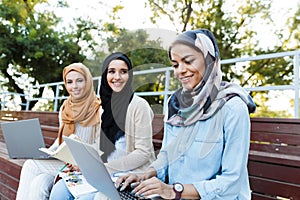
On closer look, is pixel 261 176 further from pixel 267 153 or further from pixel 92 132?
pixel 92 132

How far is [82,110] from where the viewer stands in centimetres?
166

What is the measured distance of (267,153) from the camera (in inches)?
53.7

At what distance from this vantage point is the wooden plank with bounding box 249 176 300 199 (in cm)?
114

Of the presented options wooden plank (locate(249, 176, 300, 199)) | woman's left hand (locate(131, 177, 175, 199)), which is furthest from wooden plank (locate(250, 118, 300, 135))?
woman's left hand (locate(131, 177, 175, 199))

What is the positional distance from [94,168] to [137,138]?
412 mm

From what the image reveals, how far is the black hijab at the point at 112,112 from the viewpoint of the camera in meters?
1.21

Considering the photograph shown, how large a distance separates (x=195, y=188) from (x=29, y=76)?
844 cm

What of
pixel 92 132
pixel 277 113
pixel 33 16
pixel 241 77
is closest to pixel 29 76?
pixel 33 16

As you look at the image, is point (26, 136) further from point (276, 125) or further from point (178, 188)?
point (276, 125)

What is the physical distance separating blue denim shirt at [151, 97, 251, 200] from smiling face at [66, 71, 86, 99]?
2.80ft

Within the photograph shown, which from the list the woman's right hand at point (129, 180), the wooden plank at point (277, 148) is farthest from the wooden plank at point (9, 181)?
the wooden plank at point (277, 148)

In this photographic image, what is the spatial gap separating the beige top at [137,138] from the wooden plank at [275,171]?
→ 0.45 m

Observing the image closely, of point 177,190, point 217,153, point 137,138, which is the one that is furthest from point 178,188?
→ point 137,138

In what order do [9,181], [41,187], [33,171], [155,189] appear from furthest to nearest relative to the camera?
[9,181] → [33,171] → [41,187] → [155,189]
